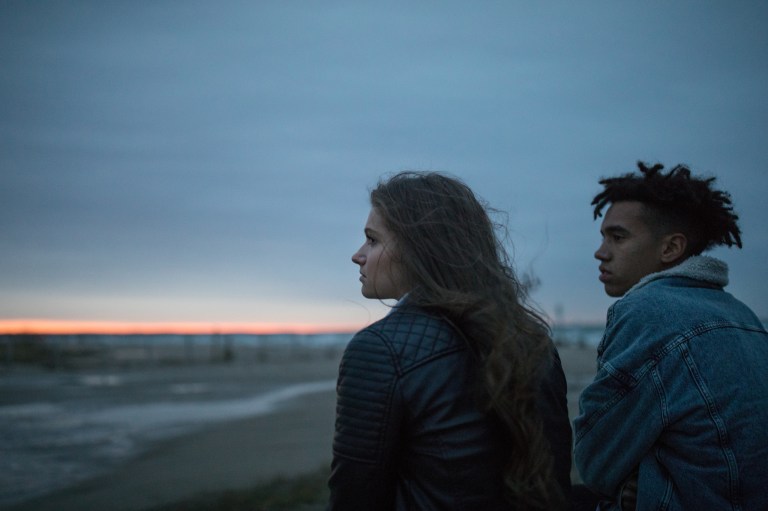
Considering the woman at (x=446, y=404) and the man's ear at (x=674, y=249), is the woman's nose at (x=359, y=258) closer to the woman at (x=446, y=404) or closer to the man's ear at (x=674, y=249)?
the woman at (x=446, y=404)

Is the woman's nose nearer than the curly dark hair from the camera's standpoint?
Yes

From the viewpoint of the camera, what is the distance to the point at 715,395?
2.04 metres

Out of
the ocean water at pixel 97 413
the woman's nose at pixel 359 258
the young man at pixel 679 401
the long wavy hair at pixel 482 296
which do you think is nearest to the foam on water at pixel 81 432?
the ocean water at pixel 97 413

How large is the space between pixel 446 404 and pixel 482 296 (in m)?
0.37

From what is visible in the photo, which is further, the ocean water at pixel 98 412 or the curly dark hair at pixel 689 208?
the ocean water at pixel 98 412

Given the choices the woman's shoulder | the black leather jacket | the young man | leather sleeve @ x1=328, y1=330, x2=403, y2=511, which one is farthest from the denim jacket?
leather sleeve @ x1=328, y1=330, x2=403, y2=511

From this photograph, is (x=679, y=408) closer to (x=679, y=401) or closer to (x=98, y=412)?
(x=679, y=401)

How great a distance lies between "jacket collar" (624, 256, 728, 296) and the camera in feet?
7.91

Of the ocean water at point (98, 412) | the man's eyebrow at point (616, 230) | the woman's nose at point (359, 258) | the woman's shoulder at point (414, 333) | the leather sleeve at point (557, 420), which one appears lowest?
the ocean water at point (98, 412)

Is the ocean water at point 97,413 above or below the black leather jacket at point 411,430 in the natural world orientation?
below

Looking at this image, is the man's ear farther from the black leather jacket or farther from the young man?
the black leather jacket

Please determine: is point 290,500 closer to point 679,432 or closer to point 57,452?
point 679,432

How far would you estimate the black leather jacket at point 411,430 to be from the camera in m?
1.71

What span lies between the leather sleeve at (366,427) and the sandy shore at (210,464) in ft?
16.6
